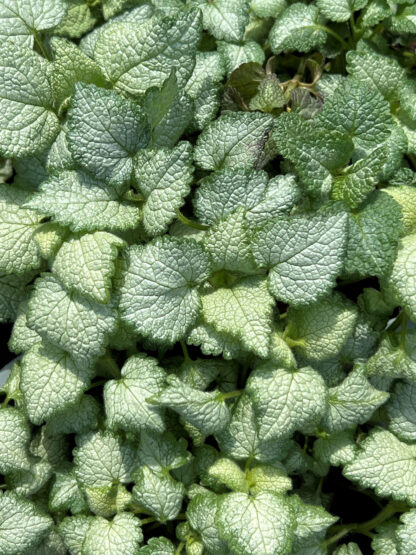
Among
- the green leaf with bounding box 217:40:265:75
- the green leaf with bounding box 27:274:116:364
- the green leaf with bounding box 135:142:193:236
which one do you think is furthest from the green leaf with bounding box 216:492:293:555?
the green leaf with bounding box 217:40:265:75

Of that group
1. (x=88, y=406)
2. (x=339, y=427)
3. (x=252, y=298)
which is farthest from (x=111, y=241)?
(x=339, y=427)

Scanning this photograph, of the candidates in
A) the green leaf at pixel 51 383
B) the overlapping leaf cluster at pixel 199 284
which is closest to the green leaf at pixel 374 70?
the overlapping leaf cluster at pixel 199 284

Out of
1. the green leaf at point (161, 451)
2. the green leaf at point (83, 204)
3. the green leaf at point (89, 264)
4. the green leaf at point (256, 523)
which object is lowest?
the green leaf at point (161, 451)

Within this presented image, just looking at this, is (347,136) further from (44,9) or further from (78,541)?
(78,541)

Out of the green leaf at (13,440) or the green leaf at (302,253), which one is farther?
the green leaf at (13,440)

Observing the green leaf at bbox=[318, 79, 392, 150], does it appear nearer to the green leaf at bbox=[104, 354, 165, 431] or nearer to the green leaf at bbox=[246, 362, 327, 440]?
the green leaf at bbox=[246, 362, 327, 440]

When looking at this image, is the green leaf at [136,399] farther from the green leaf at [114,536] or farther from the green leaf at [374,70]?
the green leaf at [374,70]

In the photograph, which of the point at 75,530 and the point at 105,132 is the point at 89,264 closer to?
the point at 105,132
